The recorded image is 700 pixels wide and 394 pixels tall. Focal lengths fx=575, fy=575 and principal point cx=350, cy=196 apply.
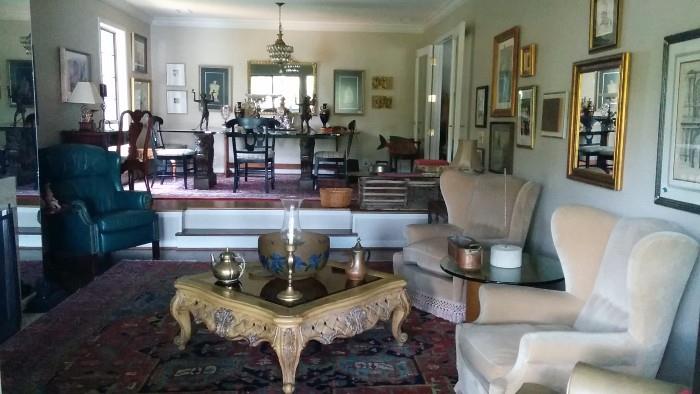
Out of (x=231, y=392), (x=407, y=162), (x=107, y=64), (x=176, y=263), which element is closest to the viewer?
(x=231, y=392)

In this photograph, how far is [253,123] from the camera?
6945mm

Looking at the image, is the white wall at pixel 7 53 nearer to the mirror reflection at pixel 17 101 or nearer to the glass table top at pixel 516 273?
the mirror reflection at pixel 17 101

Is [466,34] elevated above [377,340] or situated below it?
above

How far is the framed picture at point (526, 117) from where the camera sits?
13.6ft

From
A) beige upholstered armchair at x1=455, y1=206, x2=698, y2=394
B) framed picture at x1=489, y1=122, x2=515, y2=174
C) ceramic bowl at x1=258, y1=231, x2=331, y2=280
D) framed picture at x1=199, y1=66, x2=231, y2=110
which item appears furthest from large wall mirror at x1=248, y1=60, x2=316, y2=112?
beige upholstered armchair at x1=455, y1=206, x2=698, y2=394

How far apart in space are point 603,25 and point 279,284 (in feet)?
7.30

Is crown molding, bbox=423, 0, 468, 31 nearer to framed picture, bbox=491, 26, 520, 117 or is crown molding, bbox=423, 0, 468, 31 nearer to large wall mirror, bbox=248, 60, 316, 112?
framed picture, bbox=491, 26, 520, 117

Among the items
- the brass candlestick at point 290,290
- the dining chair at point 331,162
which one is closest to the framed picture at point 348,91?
the dining chair at point 331,162

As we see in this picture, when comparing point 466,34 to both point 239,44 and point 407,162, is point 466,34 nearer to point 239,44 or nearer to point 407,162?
point 407,162

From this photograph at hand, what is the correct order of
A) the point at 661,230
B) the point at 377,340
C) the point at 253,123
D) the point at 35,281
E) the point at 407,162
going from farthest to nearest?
the point at 407,162
the point at 253,123
the point at 35,281
the point at 377,340
the point at 661,230

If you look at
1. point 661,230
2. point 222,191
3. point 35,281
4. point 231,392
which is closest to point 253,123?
point 222,191

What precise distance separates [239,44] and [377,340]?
7002mm

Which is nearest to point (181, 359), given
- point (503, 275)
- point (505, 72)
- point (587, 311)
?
point (503, 275)

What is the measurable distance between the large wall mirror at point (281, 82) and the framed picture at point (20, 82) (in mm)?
5449
